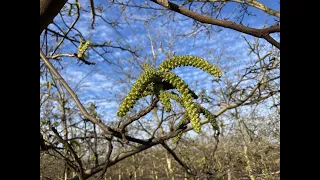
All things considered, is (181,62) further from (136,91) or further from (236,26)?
(236,26)

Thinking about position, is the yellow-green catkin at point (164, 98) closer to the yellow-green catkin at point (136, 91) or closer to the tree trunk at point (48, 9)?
the yellow-green catkin at point (136, 91)

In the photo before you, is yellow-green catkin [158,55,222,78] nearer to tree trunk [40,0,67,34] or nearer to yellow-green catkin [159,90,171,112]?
yellow-green catkin [159,90,171,112]

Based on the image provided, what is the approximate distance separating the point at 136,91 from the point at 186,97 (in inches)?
4.7

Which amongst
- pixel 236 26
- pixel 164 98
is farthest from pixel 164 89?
pixel 236 26

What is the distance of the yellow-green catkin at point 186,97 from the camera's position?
0.70 metres

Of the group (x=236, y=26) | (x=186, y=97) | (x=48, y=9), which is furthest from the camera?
(x=236, y=26)

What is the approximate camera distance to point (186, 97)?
0.72 metres

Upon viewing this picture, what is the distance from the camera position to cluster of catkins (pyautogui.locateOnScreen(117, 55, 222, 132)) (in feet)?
2.35

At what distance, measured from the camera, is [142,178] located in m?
10.9

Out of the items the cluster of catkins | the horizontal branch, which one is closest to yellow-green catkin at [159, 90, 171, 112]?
the cluster of catkins

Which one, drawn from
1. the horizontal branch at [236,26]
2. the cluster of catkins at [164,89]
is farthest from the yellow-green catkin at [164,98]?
the horizontal branch at [236,26]
